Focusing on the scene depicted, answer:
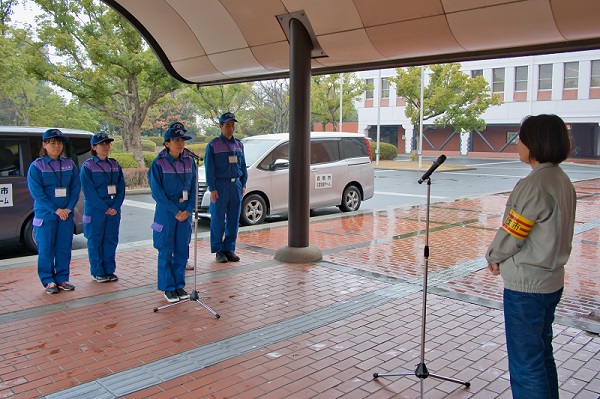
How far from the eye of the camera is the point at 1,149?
25.1ft

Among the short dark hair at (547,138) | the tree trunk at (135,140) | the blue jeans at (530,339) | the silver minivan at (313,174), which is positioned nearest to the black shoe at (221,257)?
the silver minivan at (313,174)

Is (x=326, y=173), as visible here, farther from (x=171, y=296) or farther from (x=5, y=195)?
(x=171, y=296)

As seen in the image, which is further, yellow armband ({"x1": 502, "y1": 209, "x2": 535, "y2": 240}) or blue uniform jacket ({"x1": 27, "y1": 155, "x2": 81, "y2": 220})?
blue uniform jacket ({"x1": 27, "y1": 155, "x2": 81, "y2": 220})

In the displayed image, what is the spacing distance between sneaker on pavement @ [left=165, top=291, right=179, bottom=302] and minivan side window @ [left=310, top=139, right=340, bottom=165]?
6507mm

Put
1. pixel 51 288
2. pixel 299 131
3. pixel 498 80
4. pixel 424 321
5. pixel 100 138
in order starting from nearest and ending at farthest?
pixel 424 321 < pixel 51 288 < pixel 100 138 < pixel 299 131 < pixel 498 80

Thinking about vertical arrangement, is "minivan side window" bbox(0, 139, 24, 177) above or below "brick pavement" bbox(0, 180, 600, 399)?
above

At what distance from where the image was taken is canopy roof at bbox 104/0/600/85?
18.0 feet

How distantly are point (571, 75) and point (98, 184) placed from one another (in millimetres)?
38632

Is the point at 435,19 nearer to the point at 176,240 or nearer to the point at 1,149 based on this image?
the point at 176,240

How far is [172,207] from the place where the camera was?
5.27 meters

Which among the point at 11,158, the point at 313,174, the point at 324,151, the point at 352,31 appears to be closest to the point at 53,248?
the point at 11,158

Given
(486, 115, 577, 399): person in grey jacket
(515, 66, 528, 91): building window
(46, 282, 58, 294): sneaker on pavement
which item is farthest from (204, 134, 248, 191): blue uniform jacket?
(515, 66, 528, 91): building window

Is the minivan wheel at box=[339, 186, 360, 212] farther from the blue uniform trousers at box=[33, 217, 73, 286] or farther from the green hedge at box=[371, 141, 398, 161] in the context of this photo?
the green hedge at box=[371, 141, 398, 161]

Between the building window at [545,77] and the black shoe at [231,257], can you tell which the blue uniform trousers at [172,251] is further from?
the building window at [545,77]
